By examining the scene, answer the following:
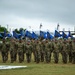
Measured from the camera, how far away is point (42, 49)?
23016 mm

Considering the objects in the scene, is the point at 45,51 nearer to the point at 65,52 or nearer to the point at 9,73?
the point at 65,52

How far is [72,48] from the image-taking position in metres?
22.3

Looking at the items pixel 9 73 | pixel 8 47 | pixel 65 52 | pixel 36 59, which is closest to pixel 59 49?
pixel 65 52

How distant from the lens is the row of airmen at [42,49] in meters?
22.4

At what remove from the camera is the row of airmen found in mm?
22422

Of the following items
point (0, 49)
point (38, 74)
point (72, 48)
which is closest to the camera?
point (38, 74)

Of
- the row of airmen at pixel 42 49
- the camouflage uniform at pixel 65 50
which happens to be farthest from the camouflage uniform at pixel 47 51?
the camouflage uniform at pixel 65 50

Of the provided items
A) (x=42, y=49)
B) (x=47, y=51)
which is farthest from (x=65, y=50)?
(x=42, y=49)

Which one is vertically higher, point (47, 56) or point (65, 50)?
point (65, 50)

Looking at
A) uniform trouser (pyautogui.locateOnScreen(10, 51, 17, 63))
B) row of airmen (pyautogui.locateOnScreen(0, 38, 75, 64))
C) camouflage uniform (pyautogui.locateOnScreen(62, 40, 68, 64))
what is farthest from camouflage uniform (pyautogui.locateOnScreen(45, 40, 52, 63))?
uniform trouser (pyautogui.locateOnScreen(10, 51, 17, 63))

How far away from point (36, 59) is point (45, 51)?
905 mm

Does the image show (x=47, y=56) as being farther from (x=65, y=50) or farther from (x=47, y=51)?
(x=65, y=50)

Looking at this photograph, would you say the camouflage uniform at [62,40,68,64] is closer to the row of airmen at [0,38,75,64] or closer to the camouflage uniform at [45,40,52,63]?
the row of airmen at [0,38,75,64]

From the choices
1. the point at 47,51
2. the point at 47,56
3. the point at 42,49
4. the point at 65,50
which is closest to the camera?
the point at 65,50
